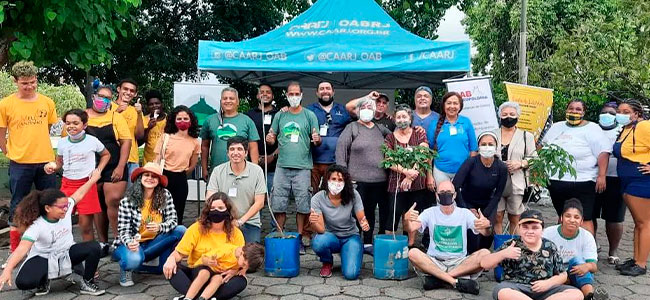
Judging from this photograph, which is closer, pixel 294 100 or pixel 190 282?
pixel 190 282

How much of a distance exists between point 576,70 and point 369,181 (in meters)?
6.31

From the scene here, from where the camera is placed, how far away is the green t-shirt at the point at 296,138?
19.0ft

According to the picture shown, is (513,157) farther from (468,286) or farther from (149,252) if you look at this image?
(149,252)

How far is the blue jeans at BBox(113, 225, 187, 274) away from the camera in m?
4.62

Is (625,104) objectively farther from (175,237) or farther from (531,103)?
(175,237)

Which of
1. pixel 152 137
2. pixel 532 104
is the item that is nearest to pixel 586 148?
pixel 532 104

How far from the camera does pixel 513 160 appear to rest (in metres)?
5.41

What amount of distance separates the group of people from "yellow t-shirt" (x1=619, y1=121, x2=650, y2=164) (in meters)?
0.01

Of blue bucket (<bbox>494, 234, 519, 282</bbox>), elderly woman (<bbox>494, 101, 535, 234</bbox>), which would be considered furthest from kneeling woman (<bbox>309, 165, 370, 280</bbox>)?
elderly woman (<bbox>494, 101, 535, 234</bbox>)

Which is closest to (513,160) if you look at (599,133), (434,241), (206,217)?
(599,133)

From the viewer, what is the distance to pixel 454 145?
5.55 metres

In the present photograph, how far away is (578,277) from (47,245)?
4158 millimetres

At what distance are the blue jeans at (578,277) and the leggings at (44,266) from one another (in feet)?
12.4

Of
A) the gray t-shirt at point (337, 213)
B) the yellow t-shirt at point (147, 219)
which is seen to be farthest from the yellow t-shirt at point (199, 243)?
the gray t-shirt at point (337, 213)
